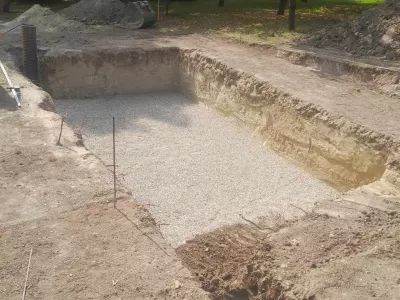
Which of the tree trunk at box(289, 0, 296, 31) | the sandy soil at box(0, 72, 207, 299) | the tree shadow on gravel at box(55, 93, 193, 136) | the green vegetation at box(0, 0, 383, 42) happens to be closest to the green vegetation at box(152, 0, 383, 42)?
the green vegetation at box(0, 0, 383, 42)

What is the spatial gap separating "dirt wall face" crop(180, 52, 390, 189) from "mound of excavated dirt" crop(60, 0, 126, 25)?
5664 mm

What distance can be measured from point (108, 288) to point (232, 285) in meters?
1.50

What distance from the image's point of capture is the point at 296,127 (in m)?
8.38

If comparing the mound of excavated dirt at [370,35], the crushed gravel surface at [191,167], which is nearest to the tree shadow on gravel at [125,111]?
the crushed gravel surface at [191,167]

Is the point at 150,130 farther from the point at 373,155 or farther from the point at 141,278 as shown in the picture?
the point at 141,278

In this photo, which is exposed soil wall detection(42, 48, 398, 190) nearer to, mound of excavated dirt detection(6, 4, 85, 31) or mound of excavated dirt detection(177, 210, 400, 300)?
mound of excavated dirt detection(177, 210, 400, 300)

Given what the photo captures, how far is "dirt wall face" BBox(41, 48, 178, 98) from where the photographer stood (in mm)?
11727

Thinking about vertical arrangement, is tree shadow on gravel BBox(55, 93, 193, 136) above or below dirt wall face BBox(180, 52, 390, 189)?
below

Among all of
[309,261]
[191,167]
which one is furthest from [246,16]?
[309,261]

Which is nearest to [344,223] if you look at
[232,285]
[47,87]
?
[232,285]

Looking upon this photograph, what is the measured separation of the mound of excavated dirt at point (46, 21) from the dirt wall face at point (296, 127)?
567 centimetres

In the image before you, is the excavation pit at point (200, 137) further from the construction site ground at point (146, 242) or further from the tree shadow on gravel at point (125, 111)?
the construction site ground at point (146, 242)

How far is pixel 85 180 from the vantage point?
548 centimetres

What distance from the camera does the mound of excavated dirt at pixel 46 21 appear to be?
14891 millimetres
